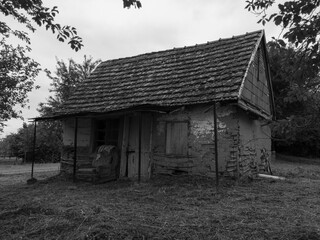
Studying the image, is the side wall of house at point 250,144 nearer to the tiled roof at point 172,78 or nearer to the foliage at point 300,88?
the tiled roof at point 172,78

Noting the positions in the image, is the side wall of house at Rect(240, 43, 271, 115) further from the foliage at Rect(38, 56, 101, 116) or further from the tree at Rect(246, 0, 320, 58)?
the foliage at Rect(38, 56, 101, 116)

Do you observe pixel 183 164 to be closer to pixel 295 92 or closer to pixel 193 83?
pixel 193 83

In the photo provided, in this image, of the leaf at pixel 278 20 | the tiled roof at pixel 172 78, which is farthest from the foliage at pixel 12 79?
the leaf at pixel 278 20

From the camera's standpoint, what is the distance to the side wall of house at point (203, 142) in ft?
30.7

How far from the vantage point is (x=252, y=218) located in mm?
5285

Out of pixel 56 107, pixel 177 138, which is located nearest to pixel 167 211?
pixel 177 138

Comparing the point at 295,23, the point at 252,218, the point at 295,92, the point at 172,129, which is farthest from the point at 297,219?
the point at 172,129

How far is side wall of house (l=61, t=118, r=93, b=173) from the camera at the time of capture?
11758 millimetres

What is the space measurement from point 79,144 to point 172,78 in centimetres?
462

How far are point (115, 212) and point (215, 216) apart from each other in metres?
1.94

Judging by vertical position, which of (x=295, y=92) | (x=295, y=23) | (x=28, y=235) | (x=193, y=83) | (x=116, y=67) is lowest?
(x=28, y=235)

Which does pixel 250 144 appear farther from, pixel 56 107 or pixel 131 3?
pixel 56 107

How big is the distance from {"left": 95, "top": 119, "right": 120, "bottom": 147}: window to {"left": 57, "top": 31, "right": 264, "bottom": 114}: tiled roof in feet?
2.16

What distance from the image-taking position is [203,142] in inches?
376
